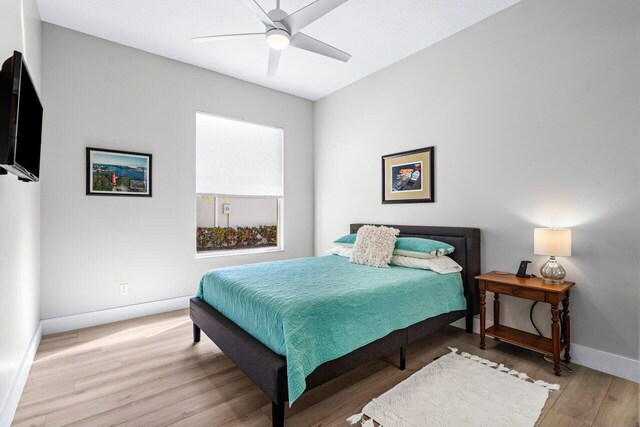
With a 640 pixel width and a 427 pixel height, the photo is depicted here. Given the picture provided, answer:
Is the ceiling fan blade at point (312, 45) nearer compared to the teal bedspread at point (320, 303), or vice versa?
the teal bedspread at point (320, 303)

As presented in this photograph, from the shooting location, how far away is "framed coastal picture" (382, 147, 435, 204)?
138 inches

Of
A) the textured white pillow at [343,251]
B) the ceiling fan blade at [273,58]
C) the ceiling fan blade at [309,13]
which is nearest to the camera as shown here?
the ceiling fan blade at [309,13]

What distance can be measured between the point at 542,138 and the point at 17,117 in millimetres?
3490

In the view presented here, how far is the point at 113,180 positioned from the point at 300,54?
2566mm

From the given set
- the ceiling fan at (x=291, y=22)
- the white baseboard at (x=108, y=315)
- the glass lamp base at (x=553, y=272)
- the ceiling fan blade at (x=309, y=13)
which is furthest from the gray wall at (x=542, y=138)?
the white baseboard at (x=108, y=315)

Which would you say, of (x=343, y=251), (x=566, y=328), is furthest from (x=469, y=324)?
(x=343, y=251)

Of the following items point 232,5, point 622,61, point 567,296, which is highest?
point 232,5

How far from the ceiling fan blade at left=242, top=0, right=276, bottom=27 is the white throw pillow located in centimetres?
236

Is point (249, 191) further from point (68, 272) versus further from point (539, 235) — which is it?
point (539, 235)

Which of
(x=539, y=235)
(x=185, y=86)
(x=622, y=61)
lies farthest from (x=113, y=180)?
(x=622, y=61)

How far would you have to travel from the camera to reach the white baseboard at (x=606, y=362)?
7.24 feet

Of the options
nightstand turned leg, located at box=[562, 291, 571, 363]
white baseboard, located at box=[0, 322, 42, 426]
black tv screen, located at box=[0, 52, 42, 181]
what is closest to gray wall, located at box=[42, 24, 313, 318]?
white baseboard, located at box=[0, 322, 42, 426]

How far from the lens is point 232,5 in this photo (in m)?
2.76

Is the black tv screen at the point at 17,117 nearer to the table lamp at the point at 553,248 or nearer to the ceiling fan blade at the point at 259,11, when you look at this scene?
the ceiling fan blade at the point at 259,11
